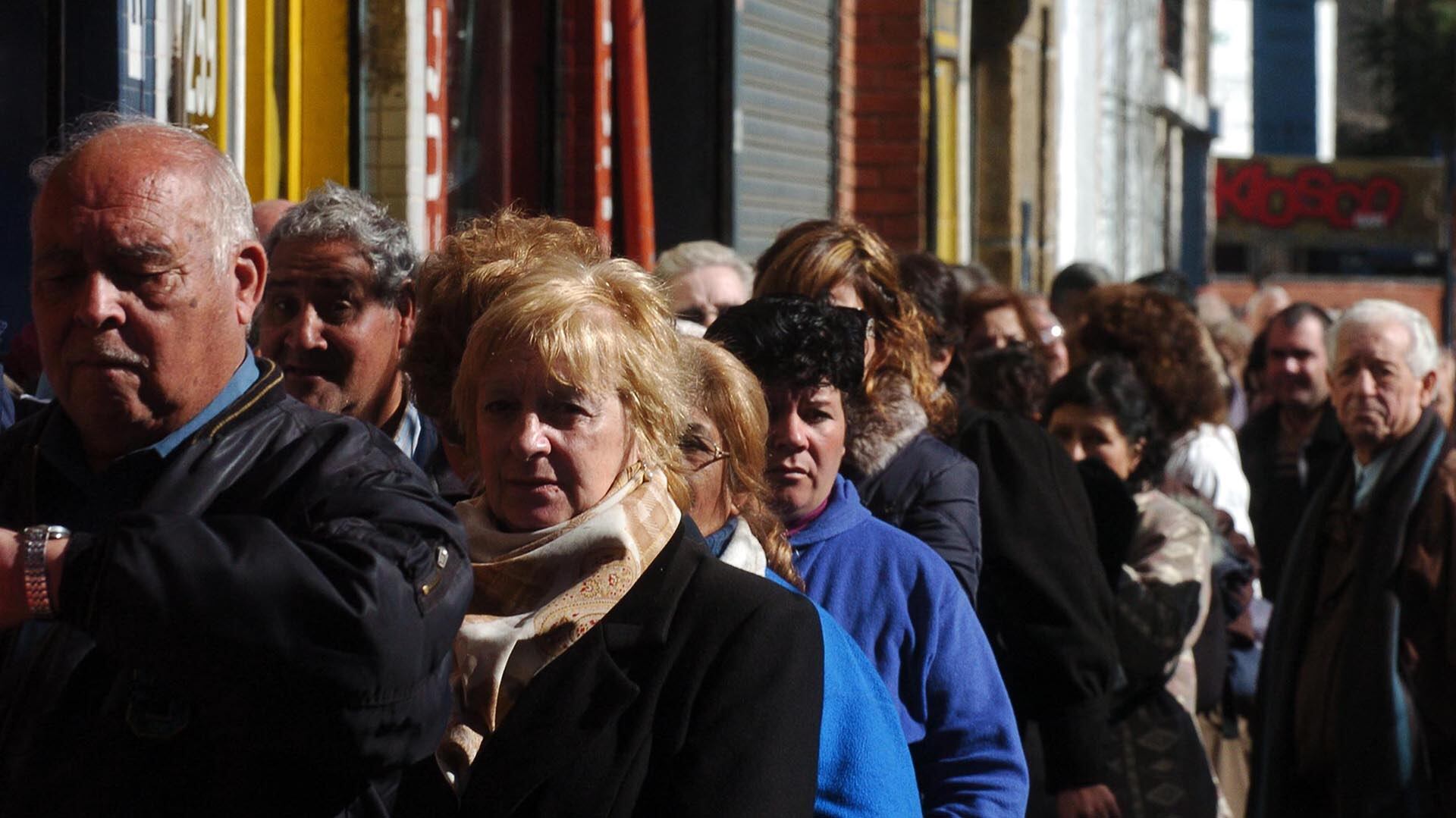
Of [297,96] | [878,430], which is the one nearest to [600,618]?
[878,430]

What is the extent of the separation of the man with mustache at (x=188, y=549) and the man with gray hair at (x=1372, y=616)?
3736mm

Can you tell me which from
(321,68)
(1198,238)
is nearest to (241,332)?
(321,68)

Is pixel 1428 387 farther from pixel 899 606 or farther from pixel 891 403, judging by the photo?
pixel 899 606

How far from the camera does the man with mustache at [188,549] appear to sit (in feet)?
5.69

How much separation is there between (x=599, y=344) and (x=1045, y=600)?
1832mm

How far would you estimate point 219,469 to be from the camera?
199 cm

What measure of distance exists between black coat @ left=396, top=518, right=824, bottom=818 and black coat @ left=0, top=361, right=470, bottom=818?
18 centimetres

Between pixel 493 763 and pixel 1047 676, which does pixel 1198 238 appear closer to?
pixel 1047 676

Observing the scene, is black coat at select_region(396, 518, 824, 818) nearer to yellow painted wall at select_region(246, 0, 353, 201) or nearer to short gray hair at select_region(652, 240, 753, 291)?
short gray hair at select_region(652, 240, 753, 291)

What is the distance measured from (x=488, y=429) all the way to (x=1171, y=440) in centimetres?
429

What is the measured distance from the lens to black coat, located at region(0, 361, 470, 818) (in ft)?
5.67

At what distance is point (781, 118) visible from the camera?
913 centimetres

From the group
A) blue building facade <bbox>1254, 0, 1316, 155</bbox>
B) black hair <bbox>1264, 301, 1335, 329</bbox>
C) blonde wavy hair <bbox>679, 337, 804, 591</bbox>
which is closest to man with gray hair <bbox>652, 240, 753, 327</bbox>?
blonde wavy hair <bbox>679, 337, 804, 591</bbox>

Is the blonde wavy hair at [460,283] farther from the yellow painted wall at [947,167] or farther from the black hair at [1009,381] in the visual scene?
the yellow painted wall at [947,167]
